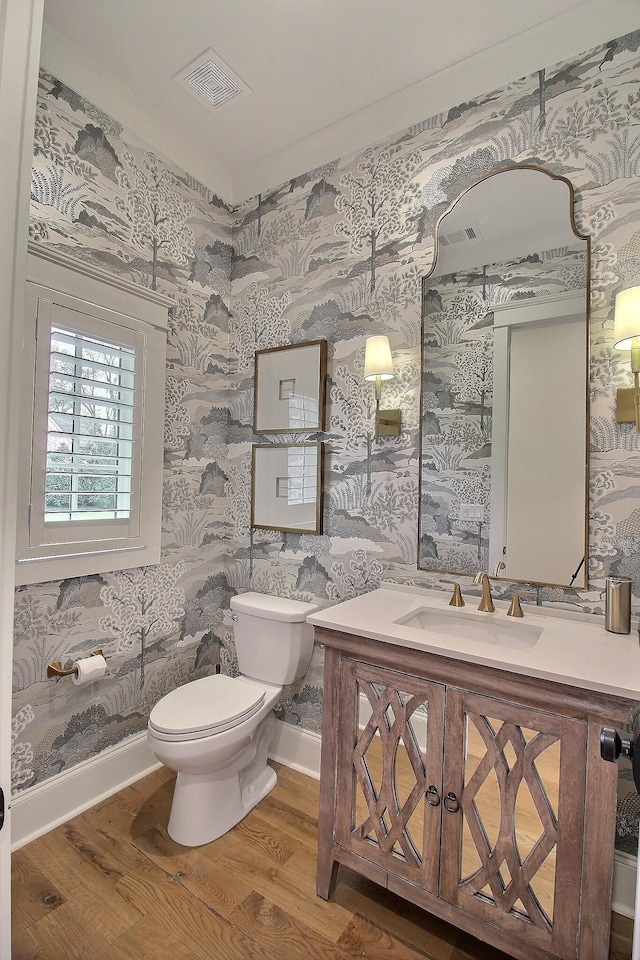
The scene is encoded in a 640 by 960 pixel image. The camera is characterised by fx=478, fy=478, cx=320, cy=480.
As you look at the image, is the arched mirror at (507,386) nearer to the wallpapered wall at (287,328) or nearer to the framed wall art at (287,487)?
the wallpapered wall at (287,328)

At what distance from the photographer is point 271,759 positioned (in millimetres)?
2273

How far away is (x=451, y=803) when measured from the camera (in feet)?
4.28

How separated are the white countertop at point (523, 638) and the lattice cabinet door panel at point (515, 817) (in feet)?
0.41

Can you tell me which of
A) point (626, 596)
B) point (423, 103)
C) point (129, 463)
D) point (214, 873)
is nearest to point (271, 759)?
point (214, 873)

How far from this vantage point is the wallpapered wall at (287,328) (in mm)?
1585

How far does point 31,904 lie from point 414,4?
320 centimetres

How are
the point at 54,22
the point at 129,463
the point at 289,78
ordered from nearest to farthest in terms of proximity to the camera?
the point at 54,22, the point at 289,78, the point at 129,463

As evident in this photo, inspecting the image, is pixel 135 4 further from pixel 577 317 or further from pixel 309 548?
pixel 309 548

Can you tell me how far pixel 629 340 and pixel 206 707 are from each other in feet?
6.32

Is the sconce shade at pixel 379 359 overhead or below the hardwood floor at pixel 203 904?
overhead

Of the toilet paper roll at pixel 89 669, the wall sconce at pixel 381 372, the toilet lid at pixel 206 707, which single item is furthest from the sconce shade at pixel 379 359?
the toilet paper roll at pixel 89 669

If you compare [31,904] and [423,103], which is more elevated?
[423,103]

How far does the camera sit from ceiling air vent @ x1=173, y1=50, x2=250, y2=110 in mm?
1880

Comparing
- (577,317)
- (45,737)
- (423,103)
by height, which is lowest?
(45,737)
